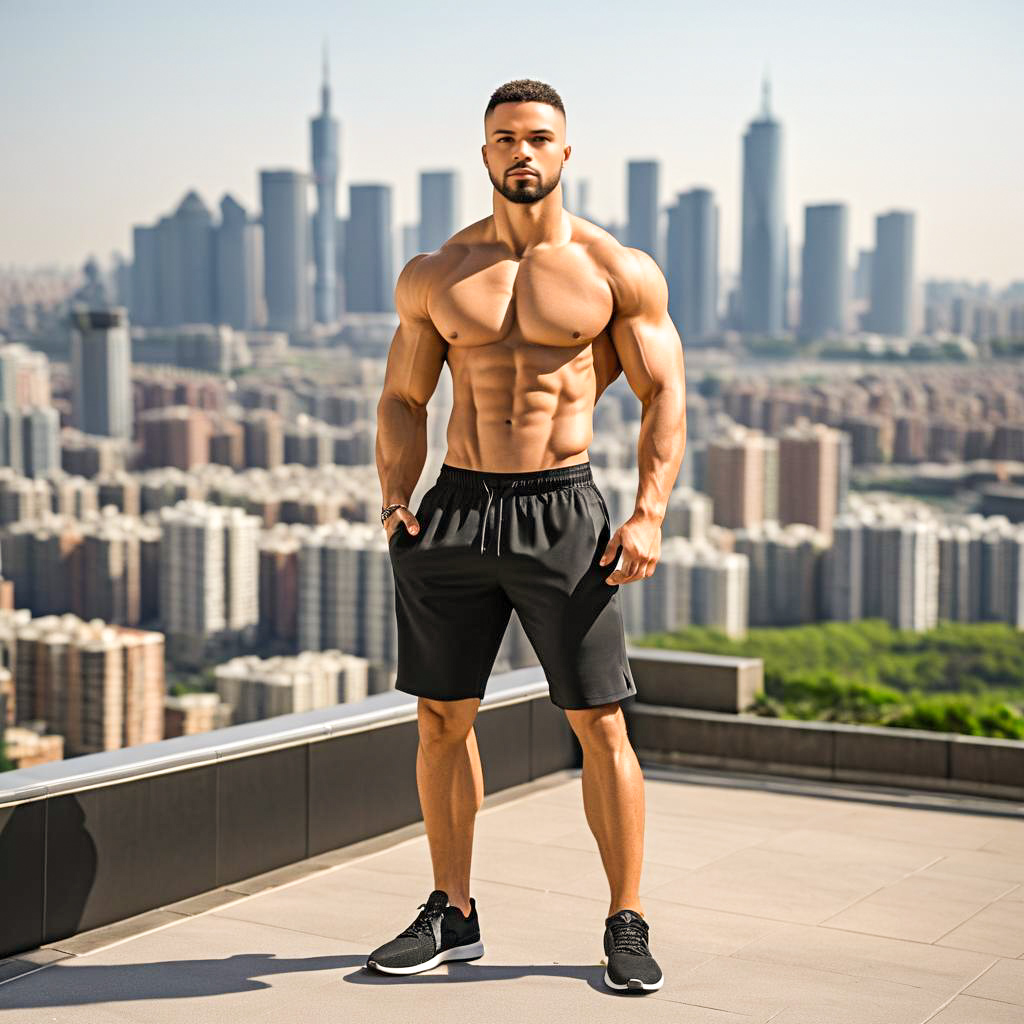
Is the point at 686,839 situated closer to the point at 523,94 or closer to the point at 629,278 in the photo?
the point at 629,278

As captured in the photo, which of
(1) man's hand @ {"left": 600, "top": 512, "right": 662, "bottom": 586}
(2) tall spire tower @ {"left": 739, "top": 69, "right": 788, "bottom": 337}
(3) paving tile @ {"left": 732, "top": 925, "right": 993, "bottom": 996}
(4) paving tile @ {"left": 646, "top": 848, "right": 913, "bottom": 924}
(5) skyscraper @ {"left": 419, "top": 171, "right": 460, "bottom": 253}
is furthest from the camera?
(5) skyscraper @ {"left": 419, "top": 171, "right": 460, "bottom": 253}

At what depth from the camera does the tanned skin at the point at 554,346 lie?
8.29ft

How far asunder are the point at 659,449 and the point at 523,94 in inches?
24.3

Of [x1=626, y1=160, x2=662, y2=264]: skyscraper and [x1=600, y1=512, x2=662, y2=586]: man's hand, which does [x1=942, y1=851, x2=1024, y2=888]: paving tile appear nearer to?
[x1=600, y1=512, x2=662, y2=586]: man's hand

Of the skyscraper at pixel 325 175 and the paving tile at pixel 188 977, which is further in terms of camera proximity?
the skyscraper at pixel 325 175

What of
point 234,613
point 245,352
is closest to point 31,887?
point 234,613

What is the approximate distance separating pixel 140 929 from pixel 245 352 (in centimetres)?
3349

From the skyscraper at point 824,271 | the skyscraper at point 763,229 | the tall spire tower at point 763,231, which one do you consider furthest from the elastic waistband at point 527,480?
the skyscraper at point 824,271

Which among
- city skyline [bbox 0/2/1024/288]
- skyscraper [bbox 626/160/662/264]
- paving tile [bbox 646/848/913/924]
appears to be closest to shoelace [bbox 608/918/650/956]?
paving tile [bbox 646/848/913/924]

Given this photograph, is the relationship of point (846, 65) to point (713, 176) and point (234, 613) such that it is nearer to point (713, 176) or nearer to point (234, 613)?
point (713, 176)

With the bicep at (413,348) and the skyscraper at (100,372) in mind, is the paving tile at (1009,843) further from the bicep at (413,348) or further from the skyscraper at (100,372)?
the skyscraper at (100,372)

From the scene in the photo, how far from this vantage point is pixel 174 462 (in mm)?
32844

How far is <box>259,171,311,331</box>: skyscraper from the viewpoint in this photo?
35.0m

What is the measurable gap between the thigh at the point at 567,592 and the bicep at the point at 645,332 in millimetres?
229
